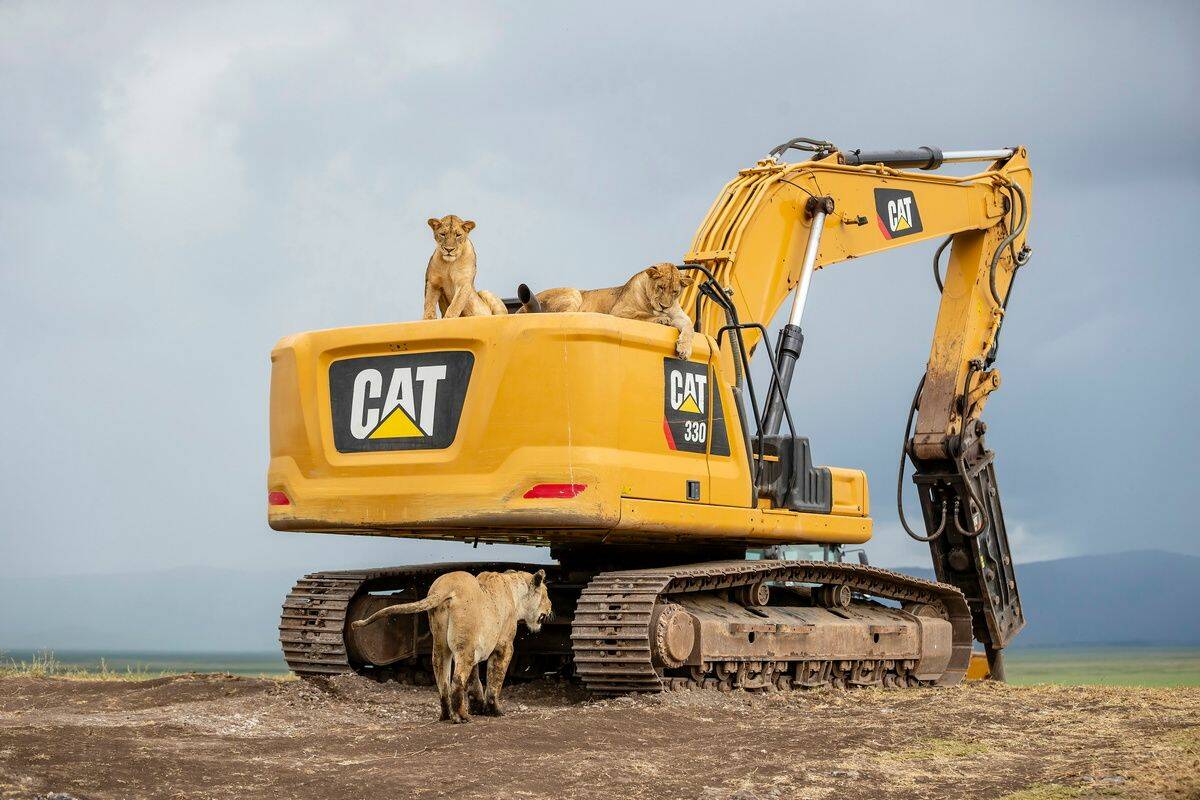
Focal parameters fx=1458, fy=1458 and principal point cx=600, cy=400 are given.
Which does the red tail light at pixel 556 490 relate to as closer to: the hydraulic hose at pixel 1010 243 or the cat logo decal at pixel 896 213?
the cat logo decal at pixel 896 213

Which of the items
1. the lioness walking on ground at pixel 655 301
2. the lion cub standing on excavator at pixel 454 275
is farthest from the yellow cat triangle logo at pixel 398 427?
the lioness walking on ground at pixel 655 301

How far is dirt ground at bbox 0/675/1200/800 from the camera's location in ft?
22.6

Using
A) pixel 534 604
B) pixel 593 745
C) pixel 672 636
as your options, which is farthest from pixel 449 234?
pixel 593 745

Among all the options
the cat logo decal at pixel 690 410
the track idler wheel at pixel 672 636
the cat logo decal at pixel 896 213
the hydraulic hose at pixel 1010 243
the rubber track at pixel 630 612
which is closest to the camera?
the rubber track at pixel 630 612

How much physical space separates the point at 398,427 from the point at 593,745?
2.87 metres

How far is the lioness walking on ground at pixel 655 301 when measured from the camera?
33.7 feet

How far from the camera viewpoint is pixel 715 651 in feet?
33.2

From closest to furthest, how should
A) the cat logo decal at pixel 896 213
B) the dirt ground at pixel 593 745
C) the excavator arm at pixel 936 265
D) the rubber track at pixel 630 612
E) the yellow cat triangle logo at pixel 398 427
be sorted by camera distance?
1. the dirt ground at pixel 593 745
2. the rubber track at pixel 630 612
3. the yellow cat triangle logo at pixel 398 427
4. the excavator arm at pixel 936 265
5. the cat logo decal at pixel 896 213

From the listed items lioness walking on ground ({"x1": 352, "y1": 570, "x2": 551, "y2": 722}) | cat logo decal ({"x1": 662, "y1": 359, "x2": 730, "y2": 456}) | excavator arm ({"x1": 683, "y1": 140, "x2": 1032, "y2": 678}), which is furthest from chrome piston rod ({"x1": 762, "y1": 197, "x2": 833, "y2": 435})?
lioness walking on ground ({"x1": 352, "y1": 570, "x2": 551, "y2": 722})

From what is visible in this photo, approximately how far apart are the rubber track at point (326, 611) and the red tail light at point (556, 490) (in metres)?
2.28

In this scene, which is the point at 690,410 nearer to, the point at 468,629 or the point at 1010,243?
the point at 468,629

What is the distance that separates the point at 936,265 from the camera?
1512 cm

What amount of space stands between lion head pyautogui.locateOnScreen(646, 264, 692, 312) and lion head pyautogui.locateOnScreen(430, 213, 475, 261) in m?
1.34

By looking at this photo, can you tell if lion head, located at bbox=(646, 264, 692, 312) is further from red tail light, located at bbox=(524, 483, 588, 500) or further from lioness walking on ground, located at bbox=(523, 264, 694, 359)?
red tail light, located at bbox=(524, 483, 588, 500)
